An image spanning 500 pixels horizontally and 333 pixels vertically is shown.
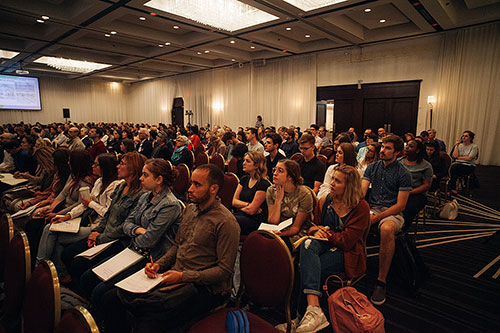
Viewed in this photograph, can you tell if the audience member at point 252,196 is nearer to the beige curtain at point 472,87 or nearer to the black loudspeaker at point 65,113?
the beige curtain at point 472,87

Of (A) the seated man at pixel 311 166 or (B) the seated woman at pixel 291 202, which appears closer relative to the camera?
(B) the seated woman at pixel 291 202

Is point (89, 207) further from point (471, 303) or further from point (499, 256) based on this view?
point (499, 256)

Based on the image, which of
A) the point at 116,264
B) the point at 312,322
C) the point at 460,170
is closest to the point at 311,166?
the point at 312,322

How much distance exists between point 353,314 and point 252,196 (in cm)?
159

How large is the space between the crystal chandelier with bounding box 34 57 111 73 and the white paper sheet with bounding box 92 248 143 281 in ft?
47.5

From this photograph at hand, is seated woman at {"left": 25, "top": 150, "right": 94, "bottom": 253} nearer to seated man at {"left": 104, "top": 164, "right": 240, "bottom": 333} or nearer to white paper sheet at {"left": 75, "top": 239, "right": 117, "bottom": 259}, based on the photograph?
white paper sheet at {"left": 75, "top": 239, "right": 117, "bottom": 259}

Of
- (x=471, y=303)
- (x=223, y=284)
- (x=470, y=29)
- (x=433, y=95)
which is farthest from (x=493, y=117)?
(x=223, y=284)

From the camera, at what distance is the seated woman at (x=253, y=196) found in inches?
114

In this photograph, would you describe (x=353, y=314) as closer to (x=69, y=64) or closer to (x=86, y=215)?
(x=86, y=215)

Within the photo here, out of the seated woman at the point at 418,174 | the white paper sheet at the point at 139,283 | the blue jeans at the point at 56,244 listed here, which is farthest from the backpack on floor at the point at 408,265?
the blue jeans at the point at 56,244

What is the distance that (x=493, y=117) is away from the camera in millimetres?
8203

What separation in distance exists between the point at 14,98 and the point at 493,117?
25.2m

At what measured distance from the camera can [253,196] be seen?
3035mm

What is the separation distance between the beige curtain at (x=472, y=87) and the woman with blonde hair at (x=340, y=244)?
878 centimetres
